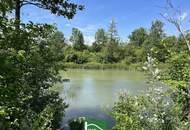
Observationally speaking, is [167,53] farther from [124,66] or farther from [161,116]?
[124,66]

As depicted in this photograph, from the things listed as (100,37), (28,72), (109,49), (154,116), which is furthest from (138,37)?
(154,116)

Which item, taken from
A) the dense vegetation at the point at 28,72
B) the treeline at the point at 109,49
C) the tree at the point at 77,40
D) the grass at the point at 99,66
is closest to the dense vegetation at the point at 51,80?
the dense vegetation at the point at 28,72

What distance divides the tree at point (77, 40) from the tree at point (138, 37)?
1555 centimetres

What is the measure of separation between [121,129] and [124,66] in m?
94.6

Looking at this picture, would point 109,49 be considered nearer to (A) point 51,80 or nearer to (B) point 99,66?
(B) point 99,66

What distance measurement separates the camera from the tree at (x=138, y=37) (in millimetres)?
131875

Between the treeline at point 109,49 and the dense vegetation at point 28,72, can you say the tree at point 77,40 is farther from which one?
the dense vegetation at point 28,72

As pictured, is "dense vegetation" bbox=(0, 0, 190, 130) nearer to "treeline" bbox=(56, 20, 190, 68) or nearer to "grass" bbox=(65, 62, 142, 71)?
"treeline" bbox=(56, 20, 190, 68)

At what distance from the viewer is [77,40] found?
128 meters

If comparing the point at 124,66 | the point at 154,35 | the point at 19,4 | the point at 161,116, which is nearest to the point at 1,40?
the point at 161,116

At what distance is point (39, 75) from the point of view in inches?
582

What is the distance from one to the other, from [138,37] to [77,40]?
1884 centimetres

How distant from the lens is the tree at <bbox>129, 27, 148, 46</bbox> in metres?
132

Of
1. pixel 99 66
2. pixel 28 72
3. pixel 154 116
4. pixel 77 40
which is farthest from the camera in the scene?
pixel 77 40
